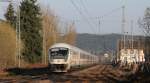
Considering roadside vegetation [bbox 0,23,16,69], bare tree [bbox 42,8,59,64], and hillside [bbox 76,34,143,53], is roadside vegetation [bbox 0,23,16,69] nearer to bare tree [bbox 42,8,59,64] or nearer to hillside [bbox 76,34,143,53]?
bare tree [bbox 42,8,59,64]

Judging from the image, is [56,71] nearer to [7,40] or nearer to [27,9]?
[7,40]

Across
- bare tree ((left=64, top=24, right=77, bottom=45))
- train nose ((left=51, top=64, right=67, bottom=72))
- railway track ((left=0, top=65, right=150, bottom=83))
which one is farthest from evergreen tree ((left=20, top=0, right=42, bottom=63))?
railway track ((left=0, top=65, right=150, bottom=83))

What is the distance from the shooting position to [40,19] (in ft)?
291

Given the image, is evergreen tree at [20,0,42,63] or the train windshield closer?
the train windshield

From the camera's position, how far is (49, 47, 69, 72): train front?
5009 cm

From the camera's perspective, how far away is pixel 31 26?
8831 cm

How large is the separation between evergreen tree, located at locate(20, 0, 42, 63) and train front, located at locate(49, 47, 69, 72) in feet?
118

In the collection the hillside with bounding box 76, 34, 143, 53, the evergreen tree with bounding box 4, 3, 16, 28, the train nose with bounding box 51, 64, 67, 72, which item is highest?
the evergreen tree with bounding box 4, 3, 16, 28

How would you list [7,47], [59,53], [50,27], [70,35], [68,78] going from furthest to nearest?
[70,35] < [50,27] < [7,47] < [59,53] < [68,78]

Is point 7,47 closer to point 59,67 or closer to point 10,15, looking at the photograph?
point 10,15

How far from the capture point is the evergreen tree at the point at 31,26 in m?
87.1

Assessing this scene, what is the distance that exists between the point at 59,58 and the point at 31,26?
38.8 meters

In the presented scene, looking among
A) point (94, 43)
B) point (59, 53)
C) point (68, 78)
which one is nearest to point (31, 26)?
point (59, 53)

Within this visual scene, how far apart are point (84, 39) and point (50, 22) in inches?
2070
